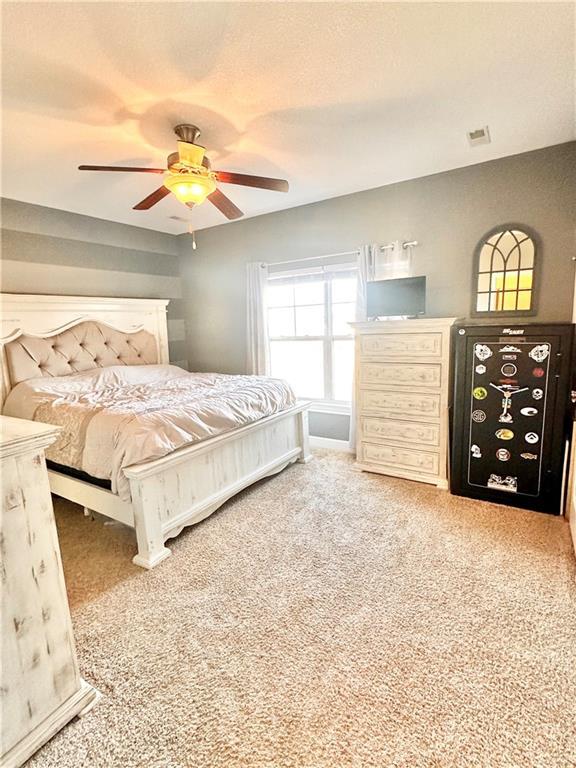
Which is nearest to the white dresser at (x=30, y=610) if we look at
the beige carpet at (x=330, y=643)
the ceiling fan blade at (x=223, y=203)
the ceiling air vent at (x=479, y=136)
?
the beige carpet at (x=330, y=643)

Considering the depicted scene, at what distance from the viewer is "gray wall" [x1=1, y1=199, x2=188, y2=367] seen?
10.5 ft

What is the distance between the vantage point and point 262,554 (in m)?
2.12

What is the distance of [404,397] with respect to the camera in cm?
297

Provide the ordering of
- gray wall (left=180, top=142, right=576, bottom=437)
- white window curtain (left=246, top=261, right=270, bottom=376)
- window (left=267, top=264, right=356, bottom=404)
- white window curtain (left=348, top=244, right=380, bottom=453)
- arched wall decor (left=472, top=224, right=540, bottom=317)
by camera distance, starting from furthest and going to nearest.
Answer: white window curtain (left=246, top=261, right=270, bottom=376) → window (left=267, top=264, right=356, bottom=404) → white window curtain (left=348, top=244, right=380, bottom=453) → arched wall decor (left=472, top=224, right=540, bottom=317) → gray wall (left=180, top=142, right=576, bottom=437)

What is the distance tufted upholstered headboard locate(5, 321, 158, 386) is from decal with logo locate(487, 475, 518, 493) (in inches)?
142

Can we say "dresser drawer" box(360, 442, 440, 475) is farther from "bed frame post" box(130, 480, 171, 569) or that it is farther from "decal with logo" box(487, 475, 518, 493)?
"bed frame post" box(130, 480, 171, 569)

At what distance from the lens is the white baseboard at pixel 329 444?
12.5ft

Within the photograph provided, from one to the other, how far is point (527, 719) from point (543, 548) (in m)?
1.14

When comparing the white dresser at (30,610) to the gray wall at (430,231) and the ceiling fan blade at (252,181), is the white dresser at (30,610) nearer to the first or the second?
the ceiling fan blade at (252,181)

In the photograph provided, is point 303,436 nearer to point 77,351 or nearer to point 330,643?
point 330,643

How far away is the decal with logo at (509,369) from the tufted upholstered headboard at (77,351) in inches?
139

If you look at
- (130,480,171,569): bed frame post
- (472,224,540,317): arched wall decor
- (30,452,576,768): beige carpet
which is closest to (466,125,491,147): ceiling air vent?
(472,224,540,317): arched wall decor

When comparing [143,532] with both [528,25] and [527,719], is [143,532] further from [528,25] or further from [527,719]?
[528,25]

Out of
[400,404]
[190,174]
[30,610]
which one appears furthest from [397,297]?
[30,610]
